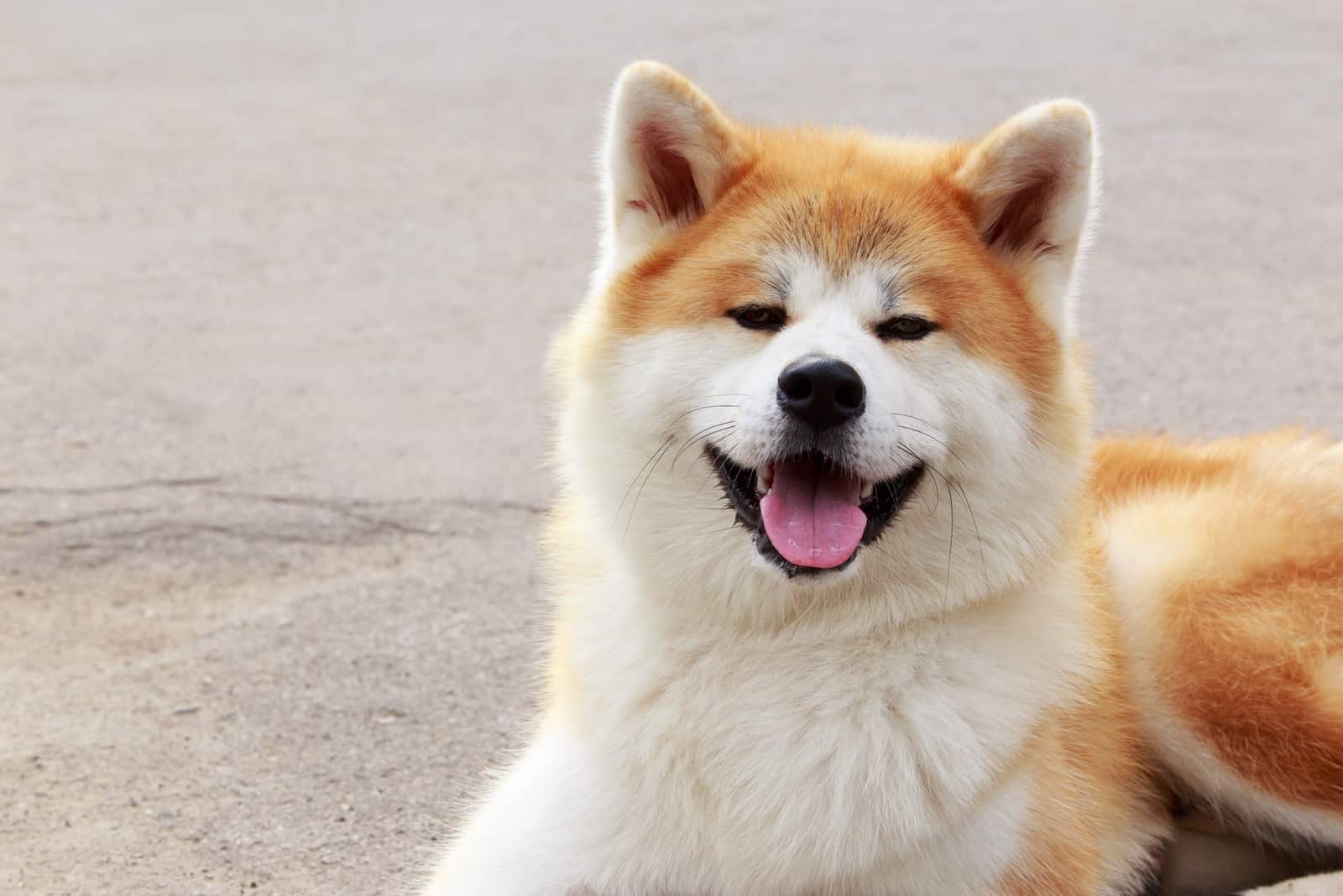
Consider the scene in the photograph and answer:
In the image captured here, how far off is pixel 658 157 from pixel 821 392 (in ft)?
2.49

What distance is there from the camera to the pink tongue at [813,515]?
285cm

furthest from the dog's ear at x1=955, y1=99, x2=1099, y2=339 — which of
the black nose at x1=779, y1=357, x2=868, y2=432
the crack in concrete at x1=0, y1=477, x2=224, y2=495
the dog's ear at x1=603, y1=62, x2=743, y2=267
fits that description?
the crack in concrete at x1=0, y1=477, x2=224, y2=495

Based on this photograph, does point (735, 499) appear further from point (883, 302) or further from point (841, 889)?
point (841, 889)

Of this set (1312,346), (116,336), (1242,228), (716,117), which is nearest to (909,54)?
(1242,228)

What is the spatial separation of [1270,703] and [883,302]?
1288 mm

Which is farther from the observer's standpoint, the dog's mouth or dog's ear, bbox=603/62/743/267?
dog's ear, bbox=603/62/743/267

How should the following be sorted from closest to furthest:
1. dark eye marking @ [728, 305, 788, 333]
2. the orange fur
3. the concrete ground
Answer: dark eye marking @ [728, 305, 788, 333], the orange fur, the concrete ground

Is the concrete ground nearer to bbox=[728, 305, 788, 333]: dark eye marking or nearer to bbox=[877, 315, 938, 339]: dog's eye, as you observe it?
bbox=[728, 305, 788, 333]: dark eye marking

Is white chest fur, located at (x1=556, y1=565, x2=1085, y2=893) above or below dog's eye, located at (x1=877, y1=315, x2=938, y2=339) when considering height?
below

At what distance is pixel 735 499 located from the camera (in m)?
2.96

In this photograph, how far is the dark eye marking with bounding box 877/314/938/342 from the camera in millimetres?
2957

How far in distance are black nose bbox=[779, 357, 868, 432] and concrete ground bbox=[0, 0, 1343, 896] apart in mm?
1643

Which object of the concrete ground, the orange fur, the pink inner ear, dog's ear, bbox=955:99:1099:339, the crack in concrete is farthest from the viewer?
the crack in concrete

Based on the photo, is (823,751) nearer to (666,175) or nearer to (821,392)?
(821,392)
